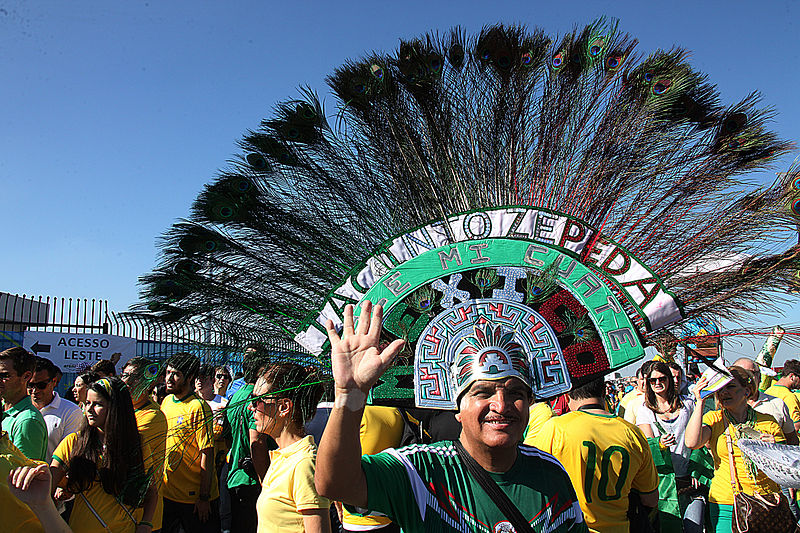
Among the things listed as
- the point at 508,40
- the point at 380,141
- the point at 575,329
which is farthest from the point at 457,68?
the point at 575,329

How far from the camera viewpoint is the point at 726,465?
4.40 meters

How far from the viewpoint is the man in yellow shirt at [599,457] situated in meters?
3.12

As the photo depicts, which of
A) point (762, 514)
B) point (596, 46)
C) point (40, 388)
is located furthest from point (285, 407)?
point (762, 514)

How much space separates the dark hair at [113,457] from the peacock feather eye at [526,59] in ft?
10.0

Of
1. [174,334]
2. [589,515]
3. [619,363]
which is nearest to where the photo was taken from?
[619,363]

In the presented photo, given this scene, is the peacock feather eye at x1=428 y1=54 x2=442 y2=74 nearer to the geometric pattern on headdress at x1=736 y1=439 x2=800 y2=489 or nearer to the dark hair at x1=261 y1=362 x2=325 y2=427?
the dark hair at x1=261 y1=362 x2=325 y2=427

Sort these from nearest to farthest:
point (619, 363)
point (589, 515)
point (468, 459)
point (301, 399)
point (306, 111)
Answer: point (468, 459), point (619, 363), point (301, 399), point (589, 515), point (306, 111)

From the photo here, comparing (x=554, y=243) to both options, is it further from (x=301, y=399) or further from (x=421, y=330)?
(x=301, y=399)

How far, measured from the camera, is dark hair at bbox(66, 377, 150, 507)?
10.7 feet

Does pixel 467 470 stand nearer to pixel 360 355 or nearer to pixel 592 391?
pixel 360 355

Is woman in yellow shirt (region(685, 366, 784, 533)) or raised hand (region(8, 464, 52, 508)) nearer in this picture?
raised hand (region(8, 464, 52, 508))

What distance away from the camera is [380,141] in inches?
129

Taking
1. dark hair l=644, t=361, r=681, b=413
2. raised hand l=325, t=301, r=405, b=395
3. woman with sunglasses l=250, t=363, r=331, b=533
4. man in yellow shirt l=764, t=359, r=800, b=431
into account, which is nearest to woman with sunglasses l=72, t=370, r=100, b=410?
woman with sunglasses l=250, t=363, r=331, b=533

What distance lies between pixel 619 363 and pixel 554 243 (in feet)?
1.60
